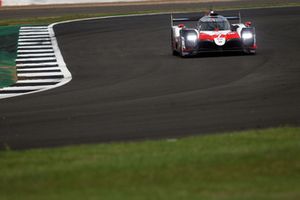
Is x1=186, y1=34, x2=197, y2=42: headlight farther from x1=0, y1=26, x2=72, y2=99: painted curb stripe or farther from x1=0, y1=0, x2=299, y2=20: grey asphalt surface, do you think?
x1=0, y1=0, x2=299, y2=20: grey asphalt surface

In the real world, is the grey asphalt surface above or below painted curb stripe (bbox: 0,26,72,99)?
below

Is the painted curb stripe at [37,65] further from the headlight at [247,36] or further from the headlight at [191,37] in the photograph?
the headlight at [247,36]

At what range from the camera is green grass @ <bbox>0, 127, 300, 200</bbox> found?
7281mm

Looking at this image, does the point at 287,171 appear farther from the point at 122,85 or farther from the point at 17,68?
the point at 17,68

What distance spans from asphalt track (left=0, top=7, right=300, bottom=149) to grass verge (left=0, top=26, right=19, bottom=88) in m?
1.37

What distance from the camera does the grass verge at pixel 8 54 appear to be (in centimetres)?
1952

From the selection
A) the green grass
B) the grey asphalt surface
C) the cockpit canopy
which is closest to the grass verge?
the cockpit canopy

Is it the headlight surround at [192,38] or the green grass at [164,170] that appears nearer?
the green grass at [164,170]

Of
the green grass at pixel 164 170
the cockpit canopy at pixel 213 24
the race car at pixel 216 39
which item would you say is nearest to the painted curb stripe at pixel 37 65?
the race car at pixel 216 39

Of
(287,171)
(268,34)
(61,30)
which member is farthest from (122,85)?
(61,30)

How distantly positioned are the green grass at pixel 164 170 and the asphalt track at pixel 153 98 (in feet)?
3.45

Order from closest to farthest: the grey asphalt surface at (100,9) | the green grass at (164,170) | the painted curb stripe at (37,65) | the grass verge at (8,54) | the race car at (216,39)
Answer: the green grass at (164,170)
the painted curb stripe at (37,65)
the grass verge at (8,54)
the race car at (216,39)
the grey asphalt surface at (100,9)

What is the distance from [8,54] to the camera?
79.6ft

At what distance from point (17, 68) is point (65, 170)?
1309 centimetres
